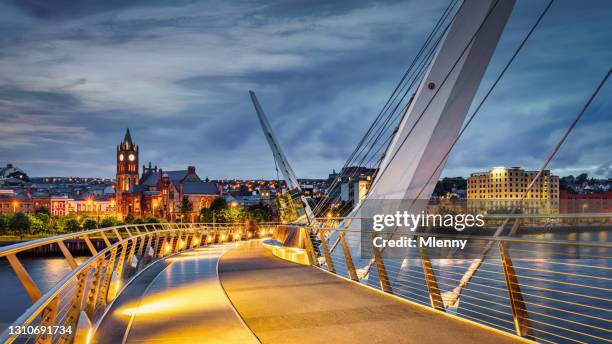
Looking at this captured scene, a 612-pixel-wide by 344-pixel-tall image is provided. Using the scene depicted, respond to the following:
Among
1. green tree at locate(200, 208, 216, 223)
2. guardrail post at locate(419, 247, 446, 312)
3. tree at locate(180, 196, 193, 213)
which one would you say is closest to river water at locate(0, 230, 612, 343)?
guardrail post at locate(419, 247, 446, 312)

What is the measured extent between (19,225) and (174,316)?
119533 millimetres

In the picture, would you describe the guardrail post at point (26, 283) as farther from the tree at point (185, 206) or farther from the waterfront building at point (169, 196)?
the tree at point (185, 206)

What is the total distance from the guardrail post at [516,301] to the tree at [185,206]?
161959mm

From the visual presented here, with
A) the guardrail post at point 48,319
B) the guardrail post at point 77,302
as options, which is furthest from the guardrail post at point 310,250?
the guardrail post at point 48,319

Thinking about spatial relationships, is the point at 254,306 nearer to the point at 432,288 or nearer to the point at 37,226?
the point at 432,288

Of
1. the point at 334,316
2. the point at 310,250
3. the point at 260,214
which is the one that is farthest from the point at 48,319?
the point at 260,214

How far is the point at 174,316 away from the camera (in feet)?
21.1

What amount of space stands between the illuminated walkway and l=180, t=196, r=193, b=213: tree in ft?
516

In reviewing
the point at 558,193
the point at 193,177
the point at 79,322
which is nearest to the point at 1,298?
the point at 79,322

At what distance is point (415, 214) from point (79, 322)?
33.9 feet

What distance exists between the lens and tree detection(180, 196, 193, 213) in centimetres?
16350

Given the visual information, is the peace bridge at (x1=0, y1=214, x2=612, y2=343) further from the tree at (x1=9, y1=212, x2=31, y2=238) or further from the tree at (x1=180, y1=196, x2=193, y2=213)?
the tree at (x1=180, y1=196, x2=193, y2=213)

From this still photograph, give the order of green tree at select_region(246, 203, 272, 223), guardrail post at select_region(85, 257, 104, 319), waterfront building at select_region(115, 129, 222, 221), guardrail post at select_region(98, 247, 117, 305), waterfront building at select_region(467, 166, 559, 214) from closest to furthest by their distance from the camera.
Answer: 1. guardrail post at select_region(85, 257, 104, 319)
2. guardrail post at select_region(98, 247, 117, 305)
3. green tree at select_region(246, 203, 272, 223)
4. waterfront building at select_region(467, 166, 559, 214)
5. waterfront building at select_region(115, 129, 222, 221)

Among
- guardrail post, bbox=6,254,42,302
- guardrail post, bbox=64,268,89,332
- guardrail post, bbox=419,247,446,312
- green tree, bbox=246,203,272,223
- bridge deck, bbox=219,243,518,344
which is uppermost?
guardrail post, bbox=6,254,42,302
